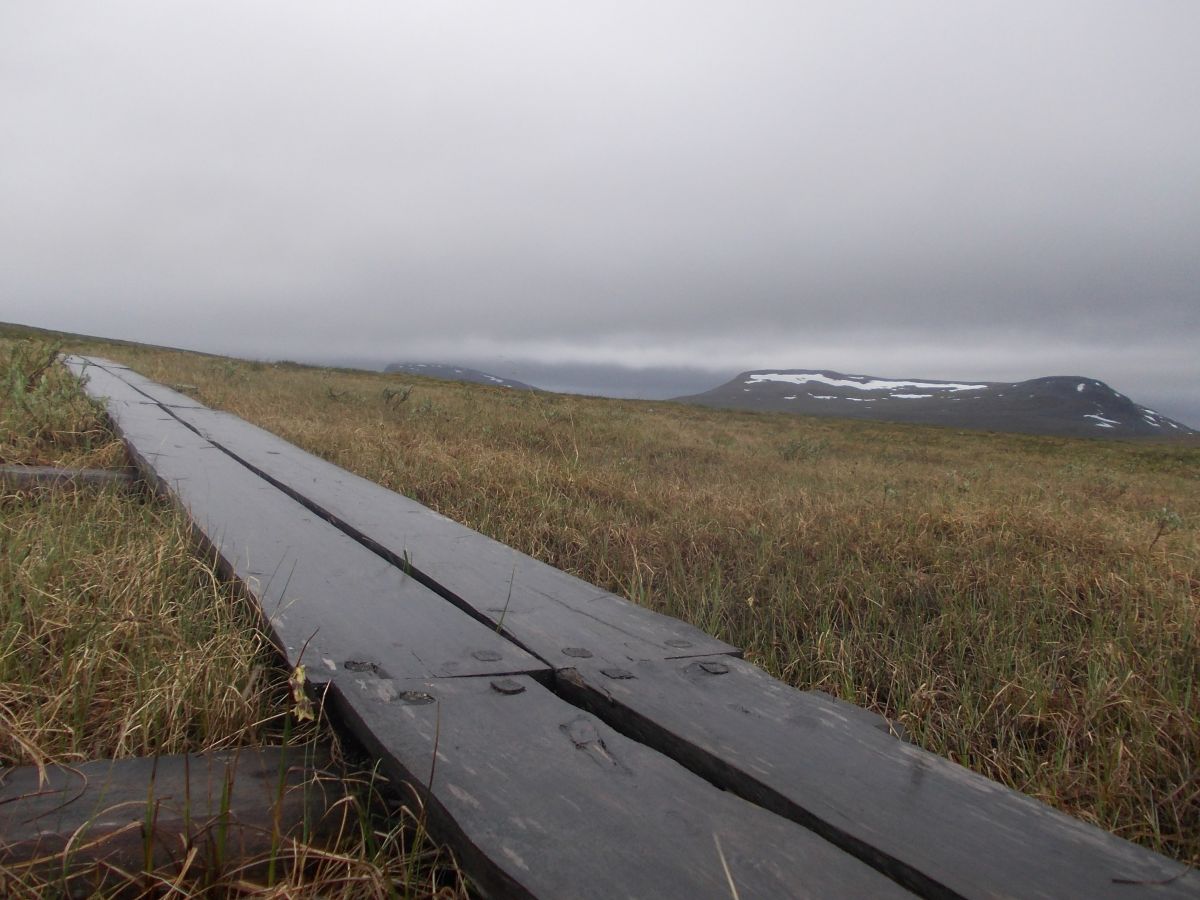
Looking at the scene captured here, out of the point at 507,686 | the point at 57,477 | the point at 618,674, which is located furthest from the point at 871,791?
the point at 57,477

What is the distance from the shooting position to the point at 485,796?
3.47ft

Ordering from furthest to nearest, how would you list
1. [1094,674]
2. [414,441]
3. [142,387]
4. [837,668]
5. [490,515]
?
[142,387]
[414,441]
[490,515]
[837,668]
[1094,674]

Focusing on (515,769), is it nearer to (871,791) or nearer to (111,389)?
(871,791)

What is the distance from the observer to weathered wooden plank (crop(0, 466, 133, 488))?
3303 millimetres

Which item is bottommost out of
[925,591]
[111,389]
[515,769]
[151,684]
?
[925,591]

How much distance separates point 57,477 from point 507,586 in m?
2.63

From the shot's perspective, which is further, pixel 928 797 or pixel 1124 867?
pixel 928 797

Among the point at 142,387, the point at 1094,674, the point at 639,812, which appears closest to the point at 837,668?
the point at 1094,674

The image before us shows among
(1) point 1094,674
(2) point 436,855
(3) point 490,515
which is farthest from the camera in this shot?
(3) point 490,515

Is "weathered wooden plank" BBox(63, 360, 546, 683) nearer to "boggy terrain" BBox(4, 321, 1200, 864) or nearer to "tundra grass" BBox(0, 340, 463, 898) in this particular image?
"tundra grass" BBox(0, 340, 463, 898)

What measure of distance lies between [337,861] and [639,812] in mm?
489

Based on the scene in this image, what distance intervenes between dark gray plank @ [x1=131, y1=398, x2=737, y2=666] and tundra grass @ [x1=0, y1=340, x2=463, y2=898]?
49 centimetres

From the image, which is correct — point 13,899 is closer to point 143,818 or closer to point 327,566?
point 143,818

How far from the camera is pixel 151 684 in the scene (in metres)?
1.58
